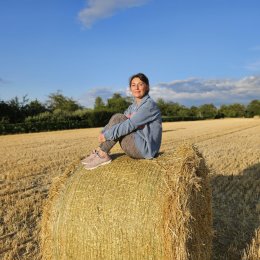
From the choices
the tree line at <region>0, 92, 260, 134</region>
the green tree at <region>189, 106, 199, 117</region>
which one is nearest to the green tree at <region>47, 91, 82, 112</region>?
the tree line at <region>0, 92, 260, 134</region>

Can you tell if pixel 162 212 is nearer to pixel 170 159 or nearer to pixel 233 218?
pixel 170 159

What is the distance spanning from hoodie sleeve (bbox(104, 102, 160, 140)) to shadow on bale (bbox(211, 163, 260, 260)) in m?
1.96

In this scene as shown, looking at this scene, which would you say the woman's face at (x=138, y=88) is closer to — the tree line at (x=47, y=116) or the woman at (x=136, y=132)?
the woman at (x=136, y=132)

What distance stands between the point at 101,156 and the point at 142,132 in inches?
22.9

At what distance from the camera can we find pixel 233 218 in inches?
258

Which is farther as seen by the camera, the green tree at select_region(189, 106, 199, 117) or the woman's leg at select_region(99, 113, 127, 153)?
the green tree at select_region(189, 106, 199, 117)

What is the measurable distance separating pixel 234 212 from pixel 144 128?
2.81m

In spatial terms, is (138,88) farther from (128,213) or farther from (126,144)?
(128,213)

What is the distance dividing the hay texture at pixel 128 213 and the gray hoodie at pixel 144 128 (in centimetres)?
18

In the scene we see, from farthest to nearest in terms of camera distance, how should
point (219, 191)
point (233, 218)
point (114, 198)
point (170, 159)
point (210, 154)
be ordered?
point (210, 154) < point (219, 191) < point (233, 218) < point (170, 159) < point (114, 198)

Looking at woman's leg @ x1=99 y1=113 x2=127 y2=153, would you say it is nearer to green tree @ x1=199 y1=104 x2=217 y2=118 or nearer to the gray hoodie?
the gray hoodie

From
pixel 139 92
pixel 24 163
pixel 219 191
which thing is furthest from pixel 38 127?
pixel 139 92

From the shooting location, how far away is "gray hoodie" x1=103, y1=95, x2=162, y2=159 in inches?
190

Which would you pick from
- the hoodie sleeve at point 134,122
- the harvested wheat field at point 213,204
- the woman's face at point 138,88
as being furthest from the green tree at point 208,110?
the hoodie sleeve at point 134,122
